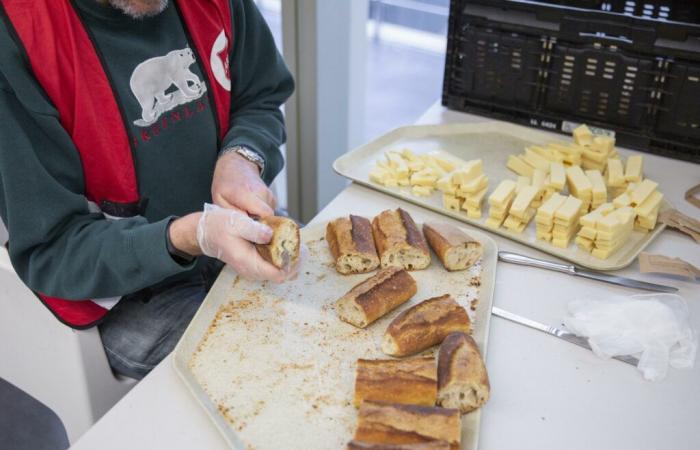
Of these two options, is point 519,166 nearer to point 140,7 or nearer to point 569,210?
point 569,210

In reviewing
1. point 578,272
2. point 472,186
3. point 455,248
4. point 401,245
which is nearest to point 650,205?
point 578,272

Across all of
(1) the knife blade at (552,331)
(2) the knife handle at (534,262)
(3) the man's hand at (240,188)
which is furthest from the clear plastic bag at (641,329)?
(3) the man's hand at (240,188)

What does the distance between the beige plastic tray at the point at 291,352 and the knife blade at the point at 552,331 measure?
4 centimetres

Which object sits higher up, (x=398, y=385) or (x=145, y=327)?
(x=398, y=385)

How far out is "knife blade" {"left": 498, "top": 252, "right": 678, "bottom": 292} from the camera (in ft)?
4.50

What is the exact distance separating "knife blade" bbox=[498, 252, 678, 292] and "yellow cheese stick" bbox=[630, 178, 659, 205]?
254mm

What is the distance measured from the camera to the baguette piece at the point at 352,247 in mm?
1383

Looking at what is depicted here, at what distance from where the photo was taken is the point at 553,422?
1066mm

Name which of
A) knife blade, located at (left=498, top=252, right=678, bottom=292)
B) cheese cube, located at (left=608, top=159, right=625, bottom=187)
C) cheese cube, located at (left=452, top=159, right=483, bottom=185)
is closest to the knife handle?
knife blade, located at (left=498, top=252, right=678, bottom=292)

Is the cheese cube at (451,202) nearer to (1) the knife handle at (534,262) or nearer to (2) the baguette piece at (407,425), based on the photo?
(1) the knife handle at (534,262)

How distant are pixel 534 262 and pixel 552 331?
223mm

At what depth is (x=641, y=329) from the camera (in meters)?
1.23

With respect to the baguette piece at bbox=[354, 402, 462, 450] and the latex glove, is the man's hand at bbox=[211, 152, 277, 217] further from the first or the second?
the baguette piece at bbox=[354, 402, 462, 450]

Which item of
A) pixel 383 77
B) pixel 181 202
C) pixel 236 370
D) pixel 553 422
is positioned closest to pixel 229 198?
pixel 181 202
